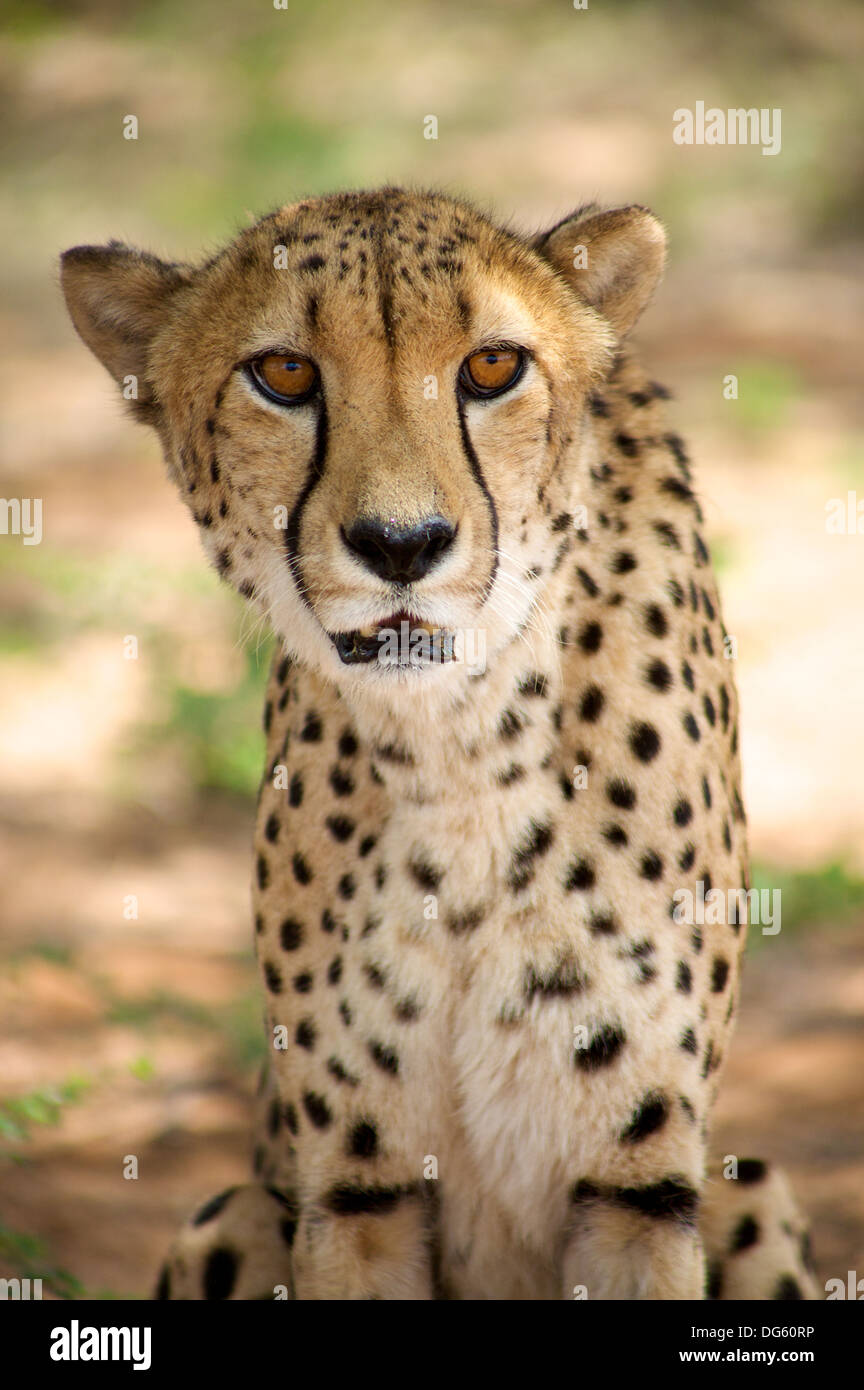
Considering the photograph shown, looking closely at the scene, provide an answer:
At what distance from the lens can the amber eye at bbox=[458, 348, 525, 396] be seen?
2.18 meters

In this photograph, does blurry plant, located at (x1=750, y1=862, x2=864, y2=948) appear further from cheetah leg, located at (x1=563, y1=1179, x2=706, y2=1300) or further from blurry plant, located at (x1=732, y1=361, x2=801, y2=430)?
blurry plant, located at (x1=732, y1=361, x2=801, y2=430)

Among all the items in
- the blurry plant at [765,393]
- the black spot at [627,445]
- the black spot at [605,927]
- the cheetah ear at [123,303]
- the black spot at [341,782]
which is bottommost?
the black spot at [605,927]

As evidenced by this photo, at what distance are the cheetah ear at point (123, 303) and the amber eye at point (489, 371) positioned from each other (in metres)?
0.56

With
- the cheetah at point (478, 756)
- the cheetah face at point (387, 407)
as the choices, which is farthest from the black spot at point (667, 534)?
the cheetah face at point (387, 407)

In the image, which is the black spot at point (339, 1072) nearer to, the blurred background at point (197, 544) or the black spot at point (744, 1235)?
the blurred background at point (197, 544)

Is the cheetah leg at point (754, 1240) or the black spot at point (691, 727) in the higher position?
the black spot at point (691, 727)

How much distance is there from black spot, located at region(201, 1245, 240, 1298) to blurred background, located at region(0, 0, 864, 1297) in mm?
282

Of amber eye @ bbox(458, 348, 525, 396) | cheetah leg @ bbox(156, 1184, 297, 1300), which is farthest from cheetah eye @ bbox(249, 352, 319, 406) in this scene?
cheetah leg @ bbox(156, 1184, 297, 1300)

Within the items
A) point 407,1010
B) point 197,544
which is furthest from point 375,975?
point 197,544

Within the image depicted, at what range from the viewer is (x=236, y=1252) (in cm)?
271

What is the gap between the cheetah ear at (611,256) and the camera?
239cm

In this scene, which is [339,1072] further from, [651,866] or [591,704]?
[591,704]
